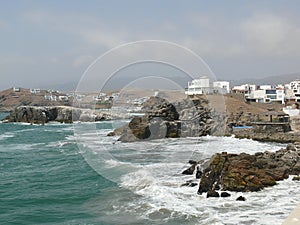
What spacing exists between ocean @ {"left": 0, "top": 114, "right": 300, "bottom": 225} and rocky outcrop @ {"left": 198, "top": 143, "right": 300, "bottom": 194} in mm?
451

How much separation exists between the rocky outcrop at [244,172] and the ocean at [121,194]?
45cm

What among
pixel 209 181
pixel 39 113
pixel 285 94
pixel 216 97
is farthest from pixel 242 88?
pixel 209 181

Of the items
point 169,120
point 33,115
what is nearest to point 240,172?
point 169,120

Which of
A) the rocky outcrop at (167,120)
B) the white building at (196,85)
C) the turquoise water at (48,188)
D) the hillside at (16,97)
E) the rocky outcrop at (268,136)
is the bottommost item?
the turquoise water at (48,188)

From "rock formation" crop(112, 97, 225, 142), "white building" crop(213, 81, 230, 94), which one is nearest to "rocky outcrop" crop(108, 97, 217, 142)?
"rock formation" crop(112, 97, 225, 142)

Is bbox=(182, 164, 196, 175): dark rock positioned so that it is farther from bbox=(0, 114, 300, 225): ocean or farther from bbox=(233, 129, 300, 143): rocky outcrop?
bbox=(233, 129, 300, 143): rocky outcrop

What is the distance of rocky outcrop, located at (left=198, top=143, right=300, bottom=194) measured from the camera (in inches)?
528

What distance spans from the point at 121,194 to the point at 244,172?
15.4ft

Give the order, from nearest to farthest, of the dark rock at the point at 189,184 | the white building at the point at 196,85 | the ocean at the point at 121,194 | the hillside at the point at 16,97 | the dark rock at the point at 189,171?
the white building at the point at 196,85, the ocean at the point at 121,194, the dark rock at the point at 189,184, the dark rock at the point at 189,171, the hillside at the point at 16,97

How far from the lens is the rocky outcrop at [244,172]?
13414 millimetres

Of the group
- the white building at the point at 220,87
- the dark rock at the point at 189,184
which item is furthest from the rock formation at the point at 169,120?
the dark rock at the point at 189,184

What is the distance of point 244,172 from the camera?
1439 centimetres

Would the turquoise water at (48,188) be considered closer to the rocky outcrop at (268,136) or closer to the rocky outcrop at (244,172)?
the rocky outcrop at (244,172)

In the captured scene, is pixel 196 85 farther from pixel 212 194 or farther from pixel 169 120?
pixel 212 194
